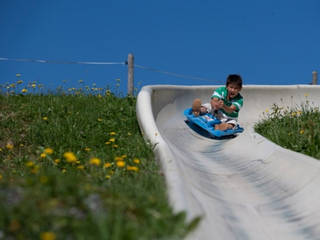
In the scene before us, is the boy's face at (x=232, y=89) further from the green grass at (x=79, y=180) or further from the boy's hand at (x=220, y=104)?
the green grass at (x=79, y=180)

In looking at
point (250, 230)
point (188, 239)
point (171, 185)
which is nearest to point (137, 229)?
point (188, 239)

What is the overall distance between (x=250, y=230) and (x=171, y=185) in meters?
0.81

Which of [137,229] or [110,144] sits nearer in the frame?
[137,229]

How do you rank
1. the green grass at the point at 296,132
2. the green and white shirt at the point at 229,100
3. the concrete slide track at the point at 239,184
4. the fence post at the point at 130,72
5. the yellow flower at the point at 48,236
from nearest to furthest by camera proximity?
1. the yellow flower at the point at 48,236
2. the concrete slide track at the point at 239,184
3. the green grass at the point at 296,132
4. the green and white shirt at the point at 229,100
5. the fence post at the point at 130,72

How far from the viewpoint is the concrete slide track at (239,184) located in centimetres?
332

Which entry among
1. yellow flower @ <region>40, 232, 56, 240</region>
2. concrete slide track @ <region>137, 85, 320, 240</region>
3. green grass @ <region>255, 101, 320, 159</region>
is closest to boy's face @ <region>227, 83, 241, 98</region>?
green grass @ <region>255, 101, 320, 159</region>

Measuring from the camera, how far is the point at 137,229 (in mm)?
1913

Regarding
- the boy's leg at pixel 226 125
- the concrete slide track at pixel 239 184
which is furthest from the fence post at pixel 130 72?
the boy's leg at pixel 226 125

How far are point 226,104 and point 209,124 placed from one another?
628mm

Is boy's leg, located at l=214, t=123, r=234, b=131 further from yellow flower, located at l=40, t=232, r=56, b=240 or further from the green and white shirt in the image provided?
yellow flower, located at l=40, t=232, r=56, b=240

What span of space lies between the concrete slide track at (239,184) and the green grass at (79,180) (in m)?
0.28

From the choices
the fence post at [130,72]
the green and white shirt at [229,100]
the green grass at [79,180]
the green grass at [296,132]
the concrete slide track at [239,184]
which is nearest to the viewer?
the green grass at [79,180]

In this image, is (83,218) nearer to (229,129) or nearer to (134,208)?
(134,208)

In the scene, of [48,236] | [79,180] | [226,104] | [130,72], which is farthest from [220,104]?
[48,236]
